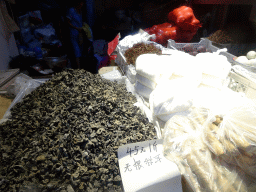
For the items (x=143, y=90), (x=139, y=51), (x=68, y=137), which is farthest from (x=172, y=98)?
(x=139, y=51)

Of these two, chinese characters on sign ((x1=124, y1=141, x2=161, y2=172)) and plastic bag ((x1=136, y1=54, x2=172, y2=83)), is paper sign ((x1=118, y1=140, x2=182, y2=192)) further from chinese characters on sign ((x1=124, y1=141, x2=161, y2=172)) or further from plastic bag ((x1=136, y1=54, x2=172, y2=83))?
plastic bag ((x1=136, y1=54, x2=172, y2=83))

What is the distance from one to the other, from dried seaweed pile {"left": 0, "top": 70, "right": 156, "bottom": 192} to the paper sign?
115mm

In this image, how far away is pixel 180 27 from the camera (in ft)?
7.70

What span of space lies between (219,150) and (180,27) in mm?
2120

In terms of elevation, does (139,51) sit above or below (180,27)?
below

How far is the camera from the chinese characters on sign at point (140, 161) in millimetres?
725

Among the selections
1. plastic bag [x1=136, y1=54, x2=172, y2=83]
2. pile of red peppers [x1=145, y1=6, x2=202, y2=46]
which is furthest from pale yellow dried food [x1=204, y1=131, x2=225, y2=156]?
pile of red peppers [x1=145, y1=6, x2=202, y2=46]

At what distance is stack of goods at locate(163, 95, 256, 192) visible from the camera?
2.02 ft

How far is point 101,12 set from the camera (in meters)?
3.78

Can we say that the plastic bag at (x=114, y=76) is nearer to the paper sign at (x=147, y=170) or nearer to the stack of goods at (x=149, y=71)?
the stack of goods at (x=149, y=71)

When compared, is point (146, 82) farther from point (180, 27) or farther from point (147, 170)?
point (180, 27)

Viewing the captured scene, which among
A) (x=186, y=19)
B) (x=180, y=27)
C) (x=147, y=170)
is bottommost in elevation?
(x=147, y=170)

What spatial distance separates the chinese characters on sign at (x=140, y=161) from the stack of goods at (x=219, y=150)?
60 mm

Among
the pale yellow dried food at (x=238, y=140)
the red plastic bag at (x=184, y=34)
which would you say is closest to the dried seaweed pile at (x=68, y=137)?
the pale yellow dried food at (x=238, y=140)
